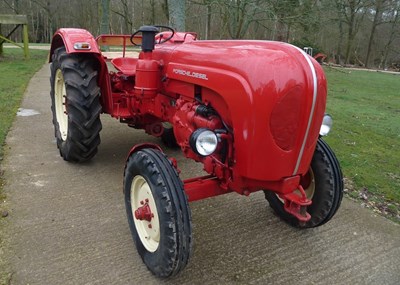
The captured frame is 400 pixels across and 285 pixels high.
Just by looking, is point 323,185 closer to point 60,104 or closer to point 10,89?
point 60,104

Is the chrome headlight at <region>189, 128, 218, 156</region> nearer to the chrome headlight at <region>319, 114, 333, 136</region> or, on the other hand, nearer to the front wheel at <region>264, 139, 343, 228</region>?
the chrome headlight at <region>319, 114, 333, 136</region>

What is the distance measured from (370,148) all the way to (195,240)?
3.48 meters

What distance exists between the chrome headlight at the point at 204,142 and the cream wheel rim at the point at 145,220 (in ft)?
1.55

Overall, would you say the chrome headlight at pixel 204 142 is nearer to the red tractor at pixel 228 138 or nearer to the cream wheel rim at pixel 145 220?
the red tractor at pixel 228 138

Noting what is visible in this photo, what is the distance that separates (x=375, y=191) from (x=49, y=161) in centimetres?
338

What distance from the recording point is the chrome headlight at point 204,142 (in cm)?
199

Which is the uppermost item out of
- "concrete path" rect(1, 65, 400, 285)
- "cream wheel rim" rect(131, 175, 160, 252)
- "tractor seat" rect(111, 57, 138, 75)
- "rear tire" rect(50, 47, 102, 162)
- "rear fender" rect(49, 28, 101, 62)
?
"rear fender" rect(49, 28, 101, 62)

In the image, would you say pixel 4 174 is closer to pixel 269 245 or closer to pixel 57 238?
pixel 57 238

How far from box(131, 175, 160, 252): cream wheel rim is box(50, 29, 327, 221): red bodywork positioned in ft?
0.84

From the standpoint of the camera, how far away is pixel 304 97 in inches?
75.4

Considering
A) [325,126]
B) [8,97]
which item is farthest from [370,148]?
[8,97]

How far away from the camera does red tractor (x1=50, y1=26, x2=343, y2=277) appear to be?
1.94 meters

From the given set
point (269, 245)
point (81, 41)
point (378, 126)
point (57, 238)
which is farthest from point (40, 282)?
point (378, 126)

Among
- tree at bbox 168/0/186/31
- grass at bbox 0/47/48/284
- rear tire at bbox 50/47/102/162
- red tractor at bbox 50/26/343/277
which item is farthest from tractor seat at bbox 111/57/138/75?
tree at bbox 168/0/186/31
